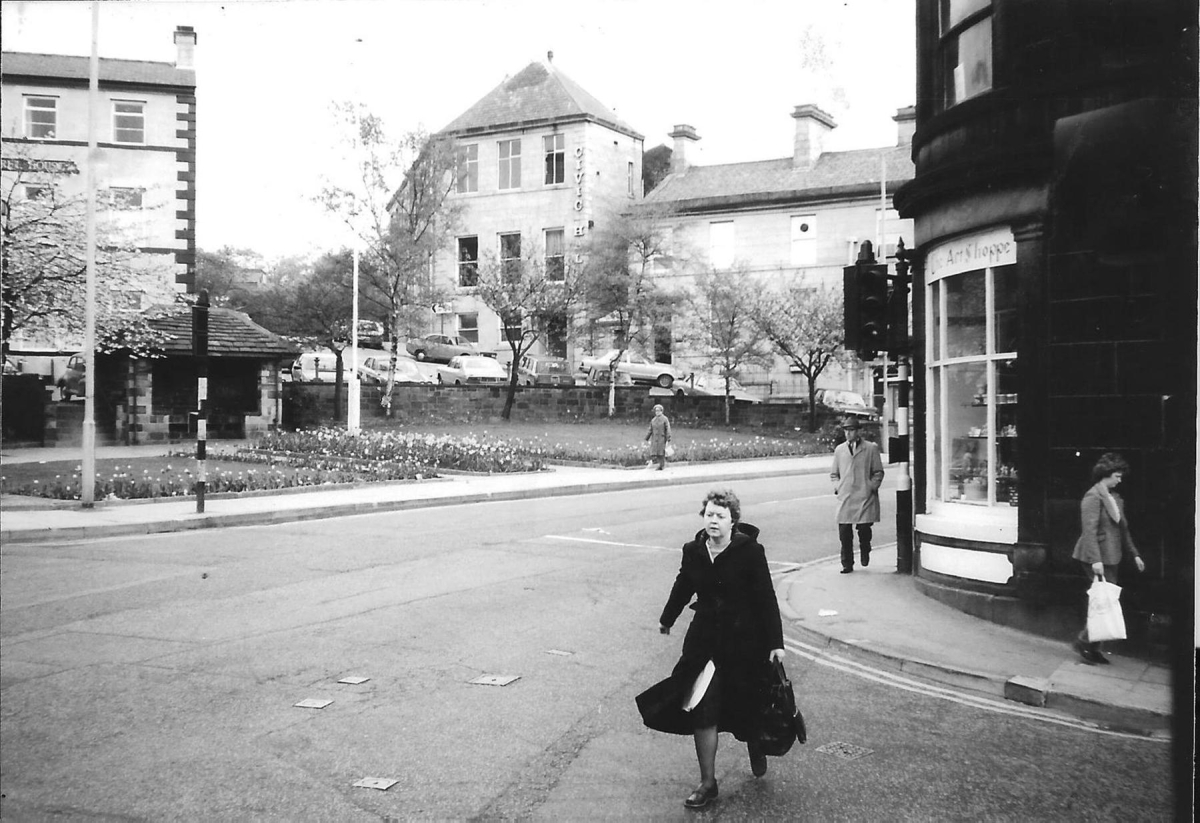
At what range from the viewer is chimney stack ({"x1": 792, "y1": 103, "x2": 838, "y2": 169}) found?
19.6ft

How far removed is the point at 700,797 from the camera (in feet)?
16.2

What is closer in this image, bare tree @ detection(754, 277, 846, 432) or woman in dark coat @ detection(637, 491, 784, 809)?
woman in dark coat @ detection(637, 491, 784, 809)

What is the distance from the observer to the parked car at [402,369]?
3721 centimetres

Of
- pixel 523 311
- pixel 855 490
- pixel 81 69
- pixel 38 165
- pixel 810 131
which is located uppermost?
pixel 523 311

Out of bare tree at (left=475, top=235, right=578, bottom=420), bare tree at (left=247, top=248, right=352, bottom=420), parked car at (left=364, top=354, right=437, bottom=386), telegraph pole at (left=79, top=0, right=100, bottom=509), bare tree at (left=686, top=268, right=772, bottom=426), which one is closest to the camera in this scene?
telegraph pole at (left=79, top=0, right=100, bottom=509)

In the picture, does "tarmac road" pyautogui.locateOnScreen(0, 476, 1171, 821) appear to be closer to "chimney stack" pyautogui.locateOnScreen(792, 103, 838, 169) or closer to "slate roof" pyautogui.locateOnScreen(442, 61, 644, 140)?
"chimney stack" pyautogui.locateOnScreen(792, 103, 838, 169)

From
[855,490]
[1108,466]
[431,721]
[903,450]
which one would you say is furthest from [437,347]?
[1108,466]

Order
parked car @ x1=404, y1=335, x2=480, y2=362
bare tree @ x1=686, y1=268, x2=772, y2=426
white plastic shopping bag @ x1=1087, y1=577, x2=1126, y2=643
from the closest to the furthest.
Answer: white plastic shopping bag @ x1=1087, y1=577, x2=1126, y2=643, bare tree @ x1=686, y1=268, x2=772, y2=426, parked car @ x1=404, y1=335, x2=480, y2=362

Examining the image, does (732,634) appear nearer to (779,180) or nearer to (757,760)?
(757,760)

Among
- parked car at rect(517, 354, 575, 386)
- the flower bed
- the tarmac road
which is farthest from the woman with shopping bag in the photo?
the flower bed

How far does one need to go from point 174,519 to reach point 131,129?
6.09m

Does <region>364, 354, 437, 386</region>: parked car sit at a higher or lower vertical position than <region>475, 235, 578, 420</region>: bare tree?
lower

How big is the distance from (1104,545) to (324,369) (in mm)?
36698

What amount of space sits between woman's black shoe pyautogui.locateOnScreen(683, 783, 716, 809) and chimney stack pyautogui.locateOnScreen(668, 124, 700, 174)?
11.8 feet
